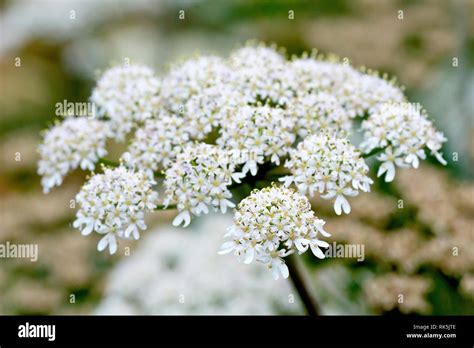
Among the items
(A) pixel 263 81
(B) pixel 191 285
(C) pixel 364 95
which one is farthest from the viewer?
(B) pixel 191 285

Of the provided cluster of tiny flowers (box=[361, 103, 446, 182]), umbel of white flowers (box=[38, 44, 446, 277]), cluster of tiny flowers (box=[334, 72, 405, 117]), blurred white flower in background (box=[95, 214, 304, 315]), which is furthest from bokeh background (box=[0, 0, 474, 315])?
cluster of tiny flowers (box=[361, 103, 446, 182])

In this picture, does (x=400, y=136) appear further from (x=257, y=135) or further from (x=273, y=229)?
(x=273, y=229)

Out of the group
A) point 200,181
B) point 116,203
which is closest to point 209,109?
point 200,181

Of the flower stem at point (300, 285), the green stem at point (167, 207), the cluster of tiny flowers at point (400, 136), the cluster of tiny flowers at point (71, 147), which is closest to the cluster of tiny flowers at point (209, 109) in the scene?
the green stem at point (167, 207)

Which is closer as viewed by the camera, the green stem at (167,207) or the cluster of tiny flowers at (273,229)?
the cluster of tiny flowers at (273,229)

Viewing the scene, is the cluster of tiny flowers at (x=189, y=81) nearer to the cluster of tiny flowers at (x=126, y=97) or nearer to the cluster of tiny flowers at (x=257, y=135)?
the cluster of tiny flowers at (x=126, y=97)
